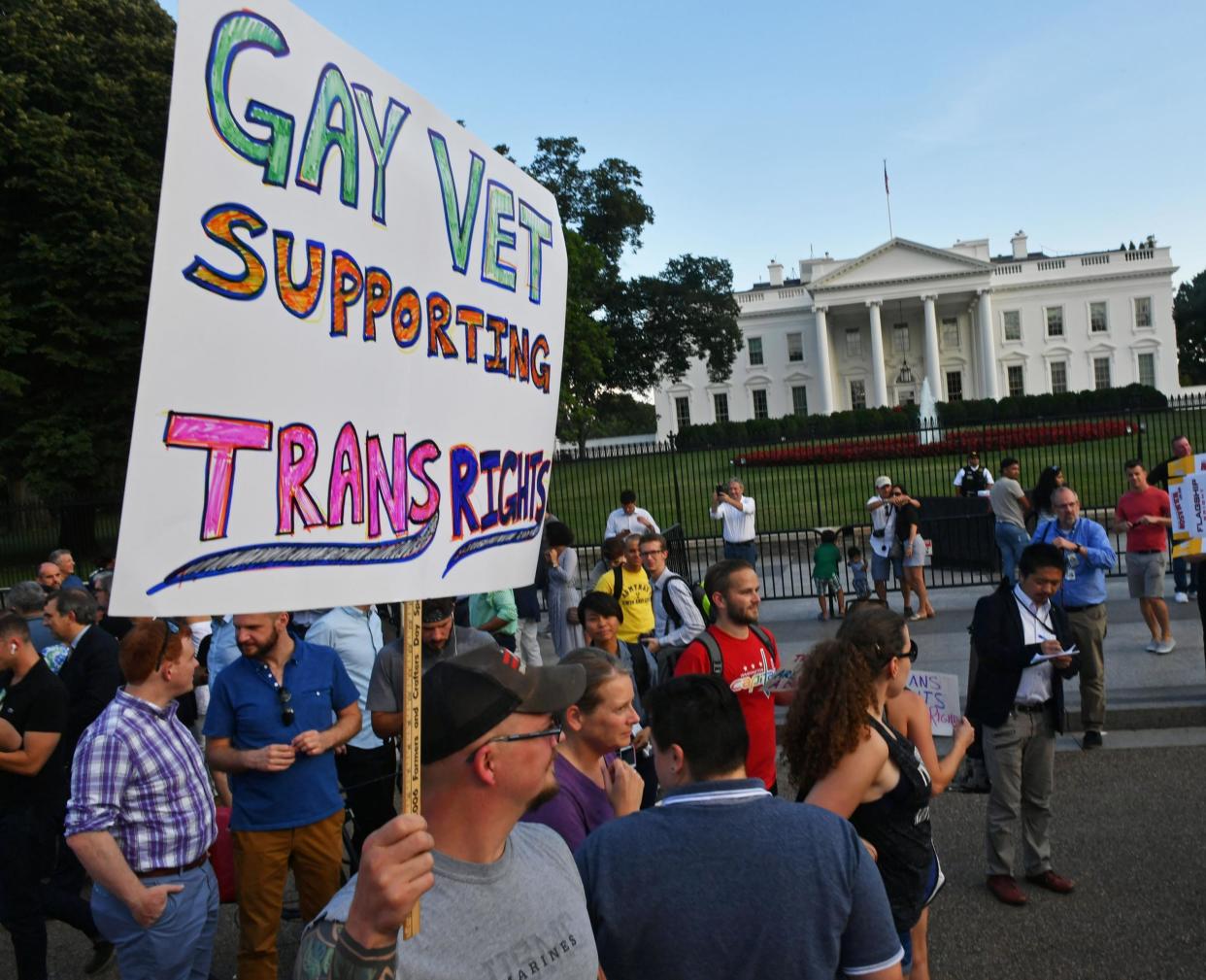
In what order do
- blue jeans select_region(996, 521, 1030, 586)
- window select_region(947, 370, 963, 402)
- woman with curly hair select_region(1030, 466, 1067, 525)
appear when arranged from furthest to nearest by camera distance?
window select_region(947, 370, 963, 402)
blue jeans select_region(996, 521, 1030, 586)
woman with curly hair select_region(1030, 466, 1067, 525)

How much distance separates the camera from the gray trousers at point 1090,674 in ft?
24.2

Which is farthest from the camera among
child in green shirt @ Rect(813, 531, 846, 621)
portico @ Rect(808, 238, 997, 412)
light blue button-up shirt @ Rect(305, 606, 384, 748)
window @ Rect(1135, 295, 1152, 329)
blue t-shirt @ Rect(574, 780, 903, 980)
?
window @ Rect(1135, 295, 1152, 329)

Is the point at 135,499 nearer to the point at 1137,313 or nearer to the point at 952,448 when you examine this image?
the point at 952,448

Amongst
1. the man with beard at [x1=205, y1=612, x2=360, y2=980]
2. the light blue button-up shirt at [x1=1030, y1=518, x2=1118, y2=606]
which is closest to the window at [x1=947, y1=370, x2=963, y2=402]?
the light blue button-up shirt at [x1=1030, y1=518, x2=1118, y2=606]

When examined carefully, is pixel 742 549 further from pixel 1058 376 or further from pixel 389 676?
pixel 1058 376

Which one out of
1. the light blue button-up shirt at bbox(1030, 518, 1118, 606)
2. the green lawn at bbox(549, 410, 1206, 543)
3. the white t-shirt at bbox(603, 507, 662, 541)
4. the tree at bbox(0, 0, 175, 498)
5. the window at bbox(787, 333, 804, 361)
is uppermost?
A: the window at bbox(787, 333, 804, 361)

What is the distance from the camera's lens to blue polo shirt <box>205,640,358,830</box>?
4148 millimetres

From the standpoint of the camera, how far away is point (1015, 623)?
525 centimetres

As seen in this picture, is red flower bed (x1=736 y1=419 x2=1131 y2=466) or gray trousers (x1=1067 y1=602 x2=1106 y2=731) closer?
gray trousers (x1=1067 y1=602 x2=1106 y2=731)

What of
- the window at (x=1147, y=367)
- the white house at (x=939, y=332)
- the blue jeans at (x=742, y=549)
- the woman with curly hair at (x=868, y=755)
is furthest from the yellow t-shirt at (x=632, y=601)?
the window at (x=1147, y=367)

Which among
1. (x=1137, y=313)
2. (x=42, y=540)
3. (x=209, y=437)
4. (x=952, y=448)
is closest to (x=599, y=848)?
(x=209, y=437)

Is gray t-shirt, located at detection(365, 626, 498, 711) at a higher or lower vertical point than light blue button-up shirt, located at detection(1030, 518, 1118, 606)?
lower

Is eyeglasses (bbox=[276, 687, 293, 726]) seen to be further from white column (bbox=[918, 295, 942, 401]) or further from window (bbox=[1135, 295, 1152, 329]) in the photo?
window (bbox=[1135, 295, 1152, 329])

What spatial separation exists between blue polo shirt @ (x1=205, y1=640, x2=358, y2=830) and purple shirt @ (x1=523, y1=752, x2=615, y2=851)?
4.13 feet
